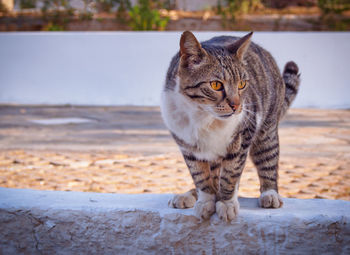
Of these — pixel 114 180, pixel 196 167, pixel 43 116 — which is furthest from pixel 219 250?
pixel 43 116

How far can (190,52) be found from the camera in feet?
7.21

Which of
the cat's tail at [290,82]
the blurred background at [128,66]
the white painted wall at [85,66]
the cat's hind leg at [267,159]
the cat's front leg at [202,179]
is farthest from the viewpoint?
the white painted wall at [85,66]

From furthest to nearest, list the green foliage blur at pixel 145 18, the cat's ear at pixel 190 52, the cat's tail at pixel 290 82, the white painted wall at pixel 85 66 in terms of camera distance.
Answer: the green foliage blur at pixel 145 18 → the white painted wall at pixel 85 66 → the cat's tail at pixel 290 82 → the cat's ear at pixel 190 52

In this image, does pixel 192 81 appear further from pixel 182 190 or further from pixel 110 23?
pixel 110 23

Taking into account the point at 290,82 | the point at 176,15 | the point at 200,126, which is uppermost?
the point at 176,15

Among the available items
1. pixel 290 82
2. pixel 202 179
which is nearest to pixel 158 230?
pixel 202 179

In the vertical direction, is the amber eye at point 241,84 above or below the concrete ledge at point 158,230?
above

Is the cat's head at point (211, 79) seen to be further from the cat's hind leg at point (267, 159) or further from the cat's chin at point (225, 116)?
the cat's hind leg at point (267, 159)

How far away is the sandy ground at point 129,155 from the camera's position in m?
4.03

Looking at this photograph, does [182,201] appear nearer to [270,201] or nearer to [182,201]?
[182,201]

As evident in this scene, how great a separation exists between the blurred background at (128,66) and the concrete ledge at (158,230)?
2.81 metres

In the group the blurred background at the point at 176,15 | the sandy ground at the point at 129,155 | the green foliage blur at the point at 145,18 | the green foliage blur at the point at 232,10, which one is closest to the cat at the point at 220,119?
the sandy ground at the point at 129,155

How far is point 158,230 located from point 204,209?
0.29m

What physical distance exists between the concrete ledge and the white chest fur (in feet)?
1.34
